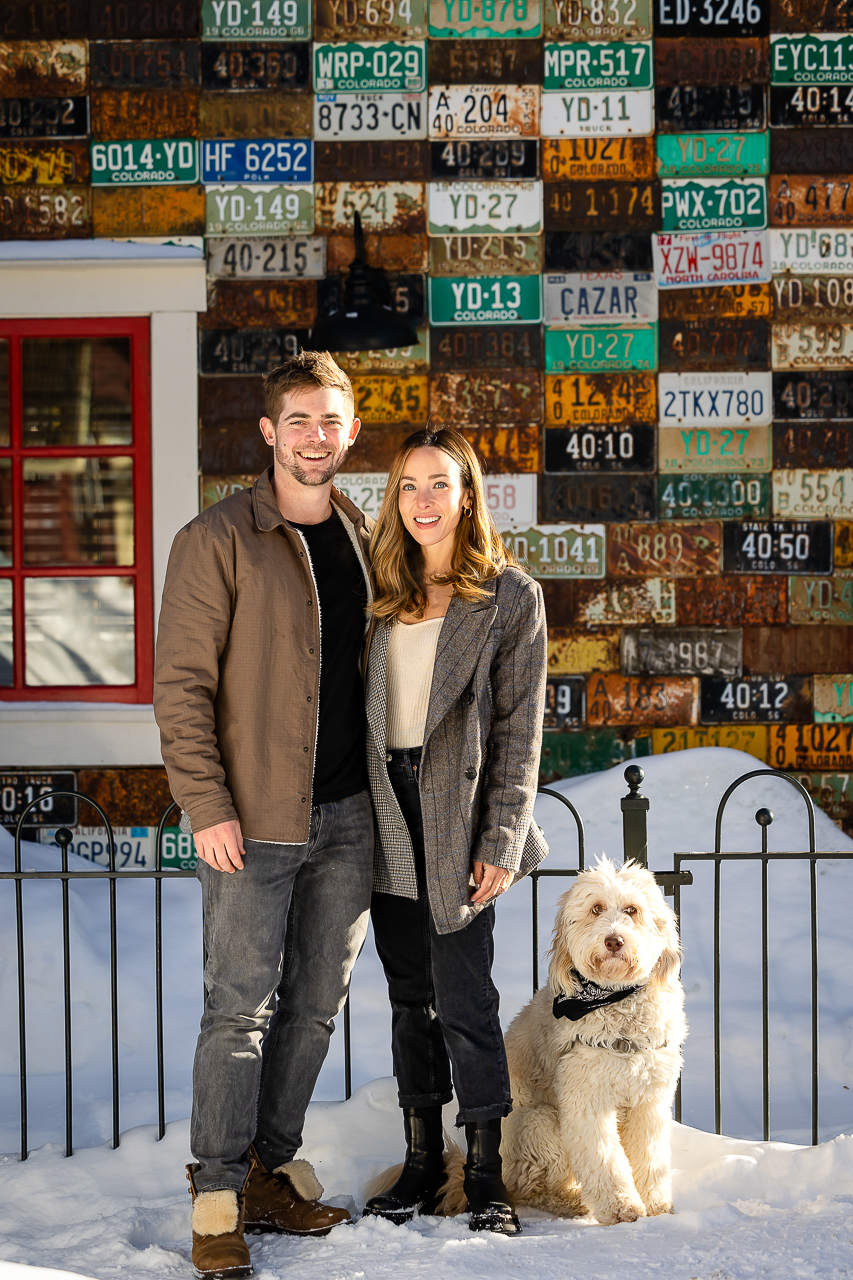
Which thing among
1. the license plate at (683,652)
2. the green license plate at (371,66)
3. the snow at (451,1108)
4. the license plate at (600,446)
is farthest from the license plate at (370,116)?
the snow at (451,1108)

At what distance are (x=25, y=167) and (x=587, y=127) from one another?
2855 millimetres

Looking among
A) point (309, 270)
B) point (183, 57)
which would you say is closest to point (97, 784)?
point (309, 270)

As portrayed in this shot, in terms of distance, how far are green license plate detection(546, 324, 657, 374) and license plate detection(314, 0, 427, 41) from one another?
1.67m

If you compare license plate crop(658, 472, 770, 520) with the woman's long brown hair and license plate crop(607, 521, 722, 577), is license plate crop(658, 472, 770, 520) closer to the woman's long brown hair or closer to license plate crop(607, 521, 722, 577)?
license plate crop(607, 521, 722, 577)

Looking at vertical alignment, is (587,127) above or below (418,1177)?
above

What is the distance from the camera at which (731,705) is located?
5.50 metres

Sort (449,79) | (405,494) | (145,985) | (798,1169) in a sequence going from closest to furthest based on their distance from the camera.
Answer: (405,494) → (798,1169) → (145,985) → (449,79)

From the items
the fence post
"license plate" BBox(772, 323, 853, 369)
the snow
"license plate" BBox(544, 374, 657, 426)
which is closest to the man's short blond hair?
the fence post

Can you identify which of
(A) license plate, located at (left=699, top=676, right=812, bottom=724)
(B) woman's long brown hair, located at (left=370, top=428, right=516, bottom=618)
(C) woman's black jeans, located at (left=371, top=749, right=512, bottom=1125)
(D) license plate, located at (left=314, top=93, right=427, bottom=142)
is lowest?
(C) woman's black jeans, located at (left=371, top=749, right=512, bottom=1125)

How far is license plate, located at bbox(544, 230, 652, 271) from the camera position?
5.41m

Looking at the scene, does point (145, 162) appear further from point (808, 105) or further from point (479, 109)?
point (808, 105)

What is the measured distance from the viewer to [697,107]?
541 centimetres

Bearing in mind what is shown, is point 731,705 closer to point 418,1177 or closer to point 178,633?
point 418,1177

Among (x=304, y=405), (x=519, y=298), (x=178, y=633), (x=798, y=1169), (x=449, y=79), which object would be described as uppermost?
(x=449, y=79)
